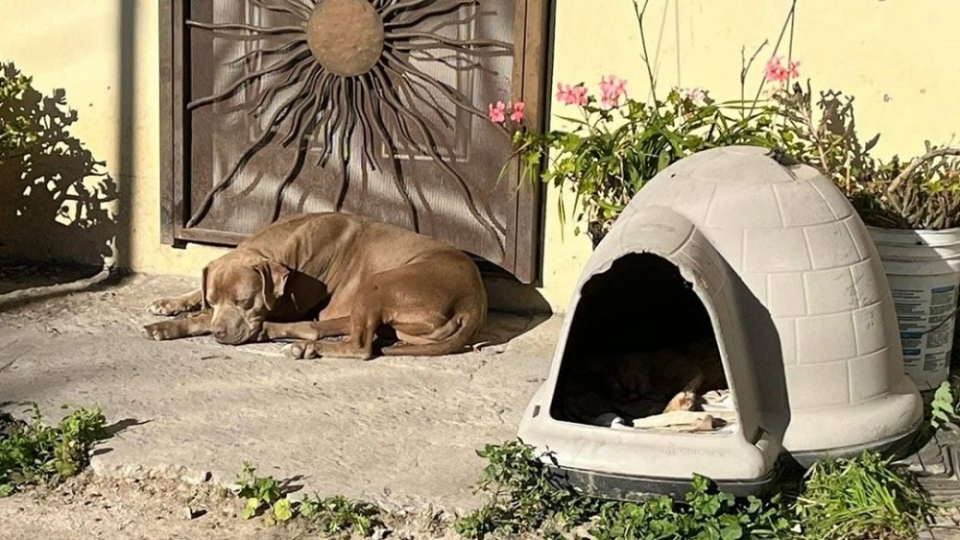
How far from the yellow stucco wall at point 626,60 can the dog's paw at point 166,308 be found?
2.15 ft

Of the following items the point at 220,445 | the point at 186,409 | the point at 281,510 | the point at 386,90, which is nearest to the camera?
the point at 281,510

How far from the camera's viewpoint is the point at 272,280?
5.95 meters

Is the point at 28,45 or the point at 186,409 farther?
the point at 28,45

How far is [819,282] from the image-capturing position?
167 inches

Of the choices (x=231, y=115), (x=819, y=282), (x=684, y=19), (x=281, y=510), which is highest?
(x=684, y=19)

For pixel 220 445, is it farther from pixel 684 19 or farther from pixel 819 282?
pixel 684 19

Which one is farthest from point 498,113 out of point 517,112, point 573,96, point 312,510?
point 312,510

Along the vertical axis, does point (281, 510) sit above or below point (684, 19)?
below

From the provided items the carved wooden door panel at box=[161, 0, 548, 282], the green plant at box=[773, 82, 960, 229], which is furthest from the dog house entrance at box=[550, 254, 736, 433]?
the carved wooden door panel at box=[161, 0, 548, 282]

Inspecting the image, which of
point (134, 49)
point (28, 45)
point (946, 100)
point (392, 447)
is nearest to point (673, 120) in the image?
point (946, 100)

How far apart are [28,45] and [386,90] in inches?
83.4

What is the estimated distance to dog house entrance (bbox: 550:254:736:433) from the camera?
444 centimetres

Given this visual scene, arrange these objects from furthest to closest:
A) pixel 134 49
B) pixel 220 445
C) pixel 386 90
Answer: pixel 134 49
pixel 386 90
pixel 220 445

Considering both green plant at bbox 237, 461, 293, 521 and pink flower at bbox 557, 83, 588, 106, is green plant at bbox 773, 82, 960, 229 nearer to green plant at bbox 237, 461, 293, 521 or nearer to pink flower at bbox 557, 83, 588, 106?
pink flower at bbox 557, 83, 588, 106
